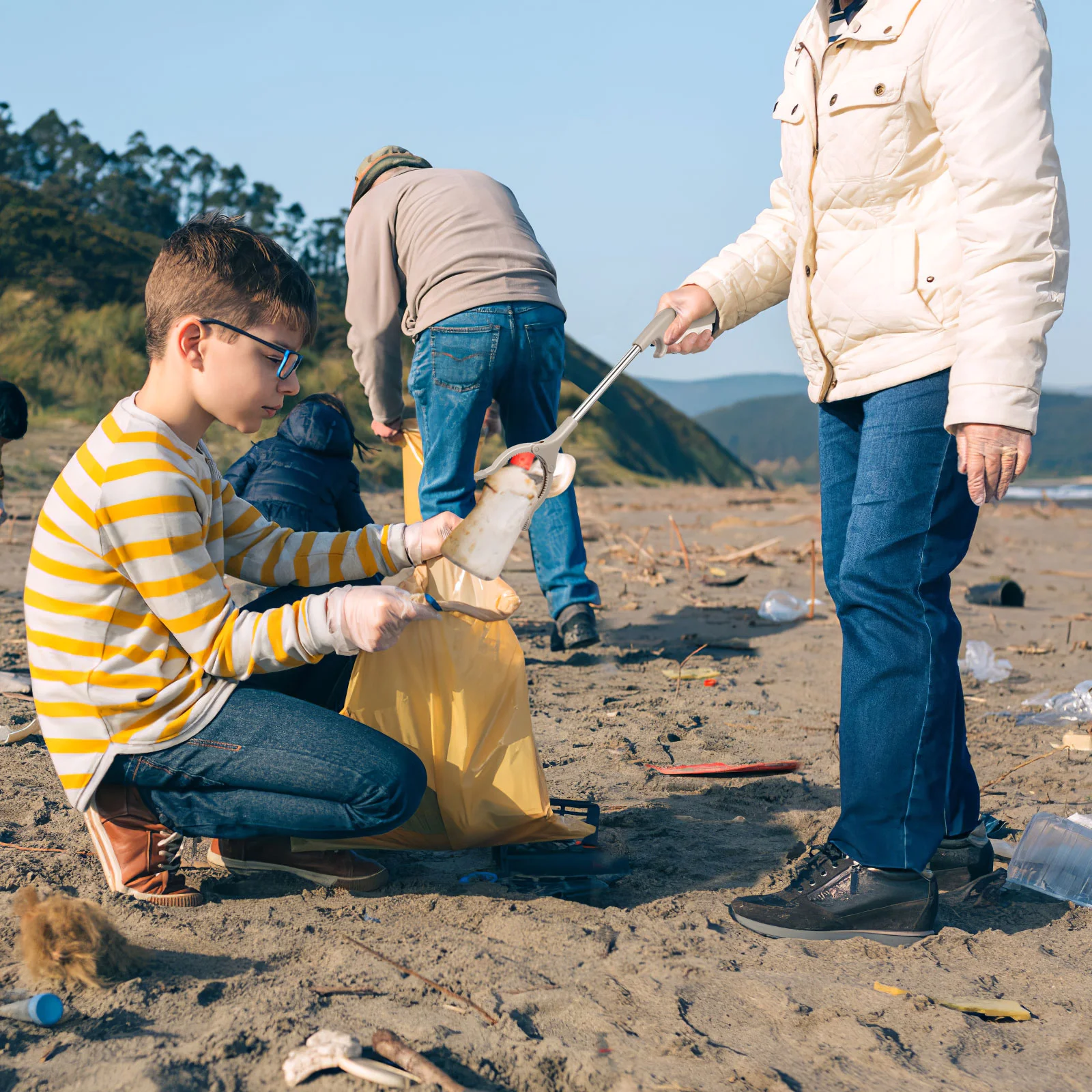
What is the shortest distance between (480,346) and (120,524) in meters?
1.86

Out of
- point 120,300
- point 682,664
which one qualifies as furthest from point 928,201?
point 120,300

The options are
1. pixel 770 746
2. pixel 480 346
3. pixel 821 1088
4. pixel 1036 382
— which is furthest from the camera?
pixel 480 346

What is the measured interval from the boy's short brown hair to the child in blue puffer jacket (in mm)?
1145

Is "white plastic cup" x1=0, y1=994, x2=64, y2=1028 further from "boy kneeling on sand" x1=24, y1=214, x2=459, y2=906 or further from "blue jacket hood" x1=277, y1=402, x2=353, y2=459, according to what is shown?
"blue jacket hood" x1=277, y1=402, x2=353, y2=459

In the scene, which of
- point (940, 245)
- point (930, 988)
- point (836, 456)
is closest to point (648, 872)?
point (930, 988)

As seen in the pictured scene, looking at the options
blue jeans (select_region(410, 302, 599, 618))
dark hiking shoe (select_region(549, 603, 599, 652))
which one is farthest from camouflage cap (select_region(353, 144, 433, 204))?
dark hiking shoe (select_region(549, 603, 599, 652))

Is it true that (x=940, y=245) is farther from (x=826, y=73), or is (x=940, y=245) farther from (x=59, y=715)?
(x=59, y=715)

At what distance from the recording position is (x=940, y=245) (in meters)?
1.76

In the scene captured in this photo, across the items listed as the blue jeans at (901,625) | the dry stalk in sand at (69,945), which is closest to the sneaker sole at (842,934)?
the blue jeans at (901,625)

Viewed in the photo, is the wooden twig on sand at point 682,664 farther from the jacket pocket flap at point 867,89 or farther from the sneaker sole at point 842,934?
the jacket pocket flap at point 867,89

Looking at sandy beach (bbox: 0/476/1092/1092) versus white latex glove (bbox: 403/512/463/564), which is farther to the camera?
white latex glove (bbox: 403/512/463/564)

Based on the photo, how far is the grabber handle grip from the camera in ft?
6.97

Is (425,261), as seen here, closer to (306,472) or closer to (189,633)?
(306,472)

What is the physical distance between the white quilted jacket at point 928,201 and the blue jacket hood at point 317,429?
1671 mm
